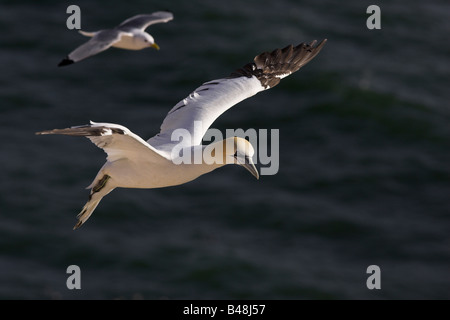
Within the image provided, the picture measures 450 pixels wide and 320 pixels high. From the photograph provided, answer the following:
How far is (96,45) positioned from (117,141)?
10.1 ft

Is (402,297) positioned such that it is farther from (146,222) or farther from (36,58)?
(36,58)

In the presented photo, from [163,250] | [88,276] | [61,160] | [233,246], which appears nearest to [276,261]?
[233,246]

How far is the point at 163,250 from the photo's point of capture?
2462 centimetres

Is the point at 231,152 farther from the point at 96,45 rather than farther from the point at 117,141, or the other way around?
the point at 96,45

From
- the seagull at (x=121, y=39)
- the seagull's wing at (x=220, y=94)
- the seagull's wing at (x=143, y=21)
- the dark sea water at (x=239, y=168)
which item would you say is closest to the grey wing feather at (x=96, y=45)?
the seagull at (x=121, y=39)

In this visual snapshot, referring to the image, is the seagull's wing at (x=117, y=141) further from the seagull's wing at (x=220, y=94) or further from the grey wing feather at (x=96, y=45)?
the grey wing feather at (x=96, y=45)

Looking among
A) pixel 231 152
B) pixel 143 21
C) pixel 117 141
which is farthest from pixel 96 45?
pixel 231 152

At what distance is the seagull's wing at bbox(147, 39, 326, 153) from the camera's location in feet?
41.8

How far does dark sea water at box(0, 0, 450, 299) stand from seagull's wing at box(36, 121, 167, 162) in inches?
504

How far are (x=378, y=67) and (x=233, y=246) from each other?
28.7 feet

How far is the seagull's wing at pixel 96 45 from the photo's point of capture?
13.3 metres

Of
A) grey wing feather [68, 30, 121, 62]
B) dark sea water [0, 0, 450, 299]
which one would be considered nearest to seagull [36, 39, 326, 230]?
grey wing feather [68, 30, 121, 62]

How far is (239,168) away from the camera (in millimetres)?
26297

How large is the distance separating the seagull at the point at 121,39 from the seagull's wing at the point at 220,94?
95 cm
